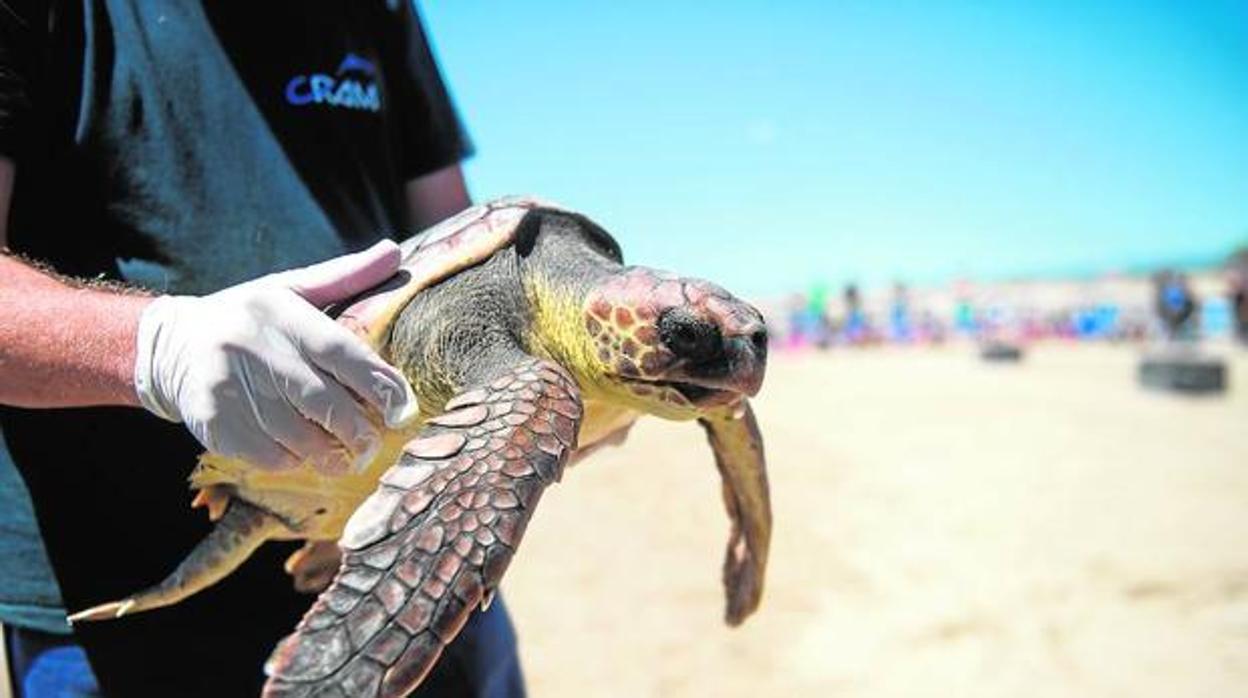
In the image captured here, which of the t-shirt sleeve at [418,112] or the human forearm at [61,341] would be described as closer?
the human forearm at [61,341]

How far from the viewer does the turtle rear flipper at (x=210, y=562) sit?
1.48 meters

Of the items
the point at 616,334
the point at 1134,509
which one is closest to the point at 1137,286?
the point at 1134,509

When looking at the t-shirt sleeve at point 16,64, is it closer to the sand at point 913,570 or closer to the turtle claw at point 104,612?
the turtle claw at point 104,612

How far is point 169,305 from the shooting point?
1.24m

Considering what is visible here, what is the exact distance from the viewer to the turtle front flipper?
5.91ft

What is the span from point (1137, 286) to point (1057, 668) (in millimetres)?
39341

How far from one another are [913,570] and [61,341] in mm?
4276

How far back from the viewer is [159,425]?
154 cm

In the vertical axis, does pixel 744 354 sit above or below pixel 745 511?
above

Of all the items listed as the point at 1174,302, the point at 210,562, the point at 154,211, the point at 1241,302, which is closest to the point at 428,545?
the point at 210,562

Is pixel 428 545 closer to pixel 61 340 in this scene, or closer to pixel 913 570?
pixel 61 340

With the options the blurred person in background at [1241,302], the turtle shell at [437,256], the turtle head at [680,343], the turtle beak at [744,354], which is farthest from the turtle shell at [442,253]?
the blurred person in background at [1241,302]

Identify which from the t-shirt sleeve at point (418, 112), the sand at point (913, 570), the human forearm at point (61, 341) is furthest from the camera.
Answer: the sand at point (913, 570)

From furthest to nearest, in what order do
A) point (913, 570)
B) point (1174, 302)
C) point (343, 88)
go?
point (1174, 302), point (913, 570), point (343, 88)
